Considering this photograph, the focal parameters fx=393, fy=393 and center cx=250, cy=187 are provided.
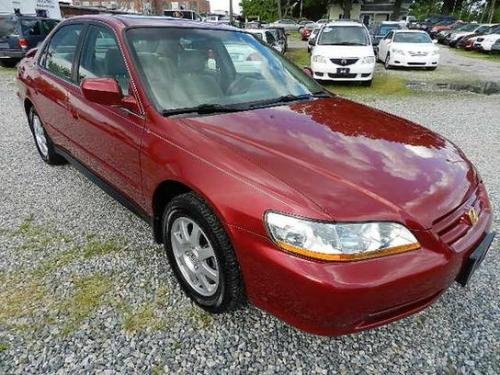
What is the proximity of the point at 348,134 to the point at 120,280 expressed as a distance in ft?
5.80

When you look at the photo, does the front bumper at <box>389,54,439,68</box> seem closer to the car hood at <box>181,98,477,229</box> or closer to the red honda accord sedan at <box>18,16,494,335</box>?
the red honda accord sedan at <box>18,16,494,335</box>

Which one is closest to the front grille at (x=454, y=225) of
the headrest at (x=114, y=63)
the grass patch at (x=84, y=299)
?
the grass patch at (x=84, y=299)

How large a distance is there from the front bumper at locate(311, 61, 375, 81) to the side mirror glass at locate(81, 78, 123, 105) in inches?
335

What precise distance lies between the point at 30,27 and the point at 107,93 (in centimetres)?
1296

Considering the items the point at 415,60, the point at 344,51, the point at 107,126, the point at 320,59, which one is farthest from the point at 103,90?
the point at 415,60

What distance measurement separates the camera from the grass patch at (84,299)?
2.28 meters

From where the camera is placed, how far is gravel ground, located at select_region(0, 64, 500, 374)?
6.66 ft

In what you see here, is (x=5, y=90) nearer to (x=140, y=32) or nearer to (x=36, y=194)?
(x=36, y=194)

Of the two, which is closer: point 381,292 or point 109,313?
point 381,292

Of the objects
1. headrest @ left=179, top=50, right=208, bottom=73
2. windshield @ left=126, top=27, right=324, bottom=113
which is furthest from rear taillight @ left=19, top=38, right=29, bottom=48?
headrest @ left=179, top=50, right=208, bottom=73

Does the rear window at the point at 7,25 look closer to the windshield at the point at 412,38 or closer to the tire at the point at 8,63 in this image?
the tire at the point at 8,63

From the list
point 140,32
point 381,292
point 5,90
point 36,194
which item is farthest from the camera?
point 5,90

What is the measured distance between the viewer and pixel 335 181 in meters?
1.88

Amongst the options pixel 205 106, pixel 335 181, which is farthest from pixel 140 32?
pixel 335 181
